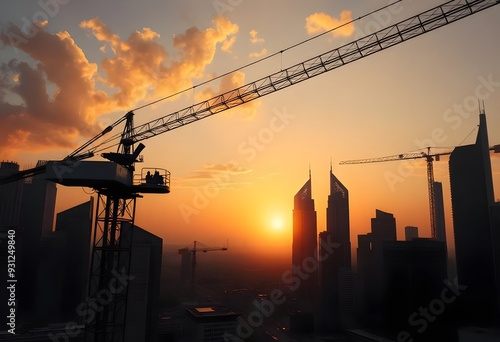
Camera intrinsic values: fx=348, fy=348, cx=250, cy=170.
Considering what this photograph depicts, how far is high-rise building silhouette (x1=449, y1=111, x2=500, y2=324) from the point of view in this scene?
13462 cm

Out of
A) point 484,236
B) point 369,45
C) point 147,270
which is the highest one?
point 369,45

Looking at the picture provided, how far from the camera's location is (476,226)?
150 metres

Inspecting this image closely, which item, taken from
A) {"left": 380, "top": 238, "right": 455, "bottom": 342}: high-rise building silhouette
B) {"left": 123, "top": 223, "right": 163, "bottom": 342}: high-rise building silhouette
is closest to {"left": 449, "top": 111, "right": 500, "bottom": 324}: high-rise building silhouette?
{"left": 380, "top": 238, "right": 455, "bottom": 342}: high-rise building silhouette

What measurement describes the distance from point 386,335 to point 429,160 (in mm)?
97952

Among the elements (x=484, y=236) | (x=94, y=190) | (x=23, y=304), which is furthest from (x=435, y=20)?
(x=23, y=304)

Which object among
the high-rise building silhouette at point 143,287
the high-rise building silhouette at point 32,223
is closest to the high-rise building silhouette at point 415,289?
the high-rise building silhouette at point 143,287

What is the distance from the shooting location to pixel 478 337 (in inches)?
2840

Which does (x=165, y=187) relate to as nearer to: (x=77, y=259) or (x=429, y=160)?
(x=77, y=259)

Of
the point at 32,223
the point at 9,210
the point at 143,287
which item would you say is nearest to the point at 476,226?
the point at 143,287

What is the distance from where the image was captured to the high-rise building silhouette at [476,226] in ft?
442

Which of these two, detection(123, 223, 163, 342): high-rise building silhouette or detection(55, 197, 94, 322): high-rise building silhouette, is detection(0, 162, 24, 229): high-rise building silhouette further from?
detection(123, 223, 163, 342): high-rise building silhouette

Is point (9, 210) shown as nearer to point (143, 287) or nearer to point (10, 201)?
point (10, 201)

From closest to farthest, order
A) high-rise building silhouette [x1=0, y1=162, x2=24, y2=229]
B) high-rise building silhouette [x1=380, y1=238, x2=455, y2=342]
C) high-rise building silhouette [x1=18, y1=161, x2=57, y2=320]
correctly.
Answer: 1. high-rise building silhouette [x1=18, y1=161, x2=57, y2=320]
2. high-rise building silhouette [x1=0, y1=162, x2=24, y2=229]
3. high-rise building silhouette [x1=380, y1=238, x2=455, y2=342]

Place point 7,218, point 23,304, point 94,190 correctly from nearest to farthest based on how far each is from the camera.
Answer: point 94,190, point 23,304, point 7,218
